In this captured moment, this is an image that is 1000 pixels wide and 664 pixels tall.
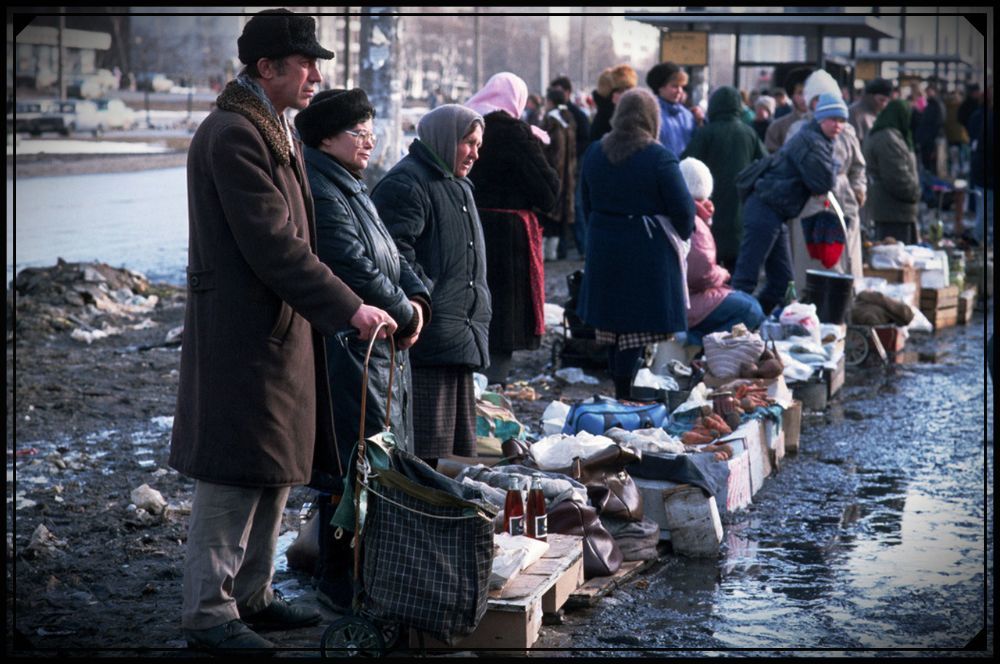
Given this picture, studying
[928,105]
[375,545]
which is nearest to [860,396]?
[375,545]

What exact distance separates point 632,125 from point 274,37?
3.91 meters

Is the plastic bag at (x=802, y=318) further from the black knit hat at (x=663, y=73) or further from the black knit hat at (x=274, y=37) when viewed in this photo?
the black knit hat at (x=274, y=37)

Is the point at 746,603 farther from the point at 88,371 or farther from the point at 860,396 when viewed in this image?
the point at 88,371

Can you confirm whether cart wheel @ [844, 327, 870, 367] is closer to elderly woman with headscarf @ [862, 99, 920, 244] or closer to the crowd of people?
the crowd of people

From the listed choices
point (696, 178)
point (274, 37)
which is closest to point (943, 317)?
point (696, 178)

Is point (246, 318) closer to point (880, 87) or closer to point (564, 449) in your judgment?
point (564, 449)

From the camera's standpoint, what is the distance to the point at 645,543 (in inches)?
223

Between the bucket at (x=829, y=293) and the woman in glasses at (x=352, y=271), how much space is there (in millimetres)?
5764

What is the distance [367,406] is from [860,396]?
5.64 metres

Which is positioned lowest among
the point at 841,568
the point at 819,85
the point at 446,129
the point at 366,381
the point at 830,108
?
the point at 841,568

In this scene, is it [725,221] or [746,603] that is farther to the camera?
[725,221]

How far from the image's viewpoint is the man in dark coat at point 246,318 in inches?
159

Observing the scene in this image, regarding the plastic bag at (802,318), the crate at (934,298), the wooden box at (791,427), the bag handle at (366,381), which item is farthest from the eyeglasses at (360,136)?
the crate at (934,298)

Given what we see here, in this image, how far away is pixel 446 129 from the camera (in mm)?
5625
